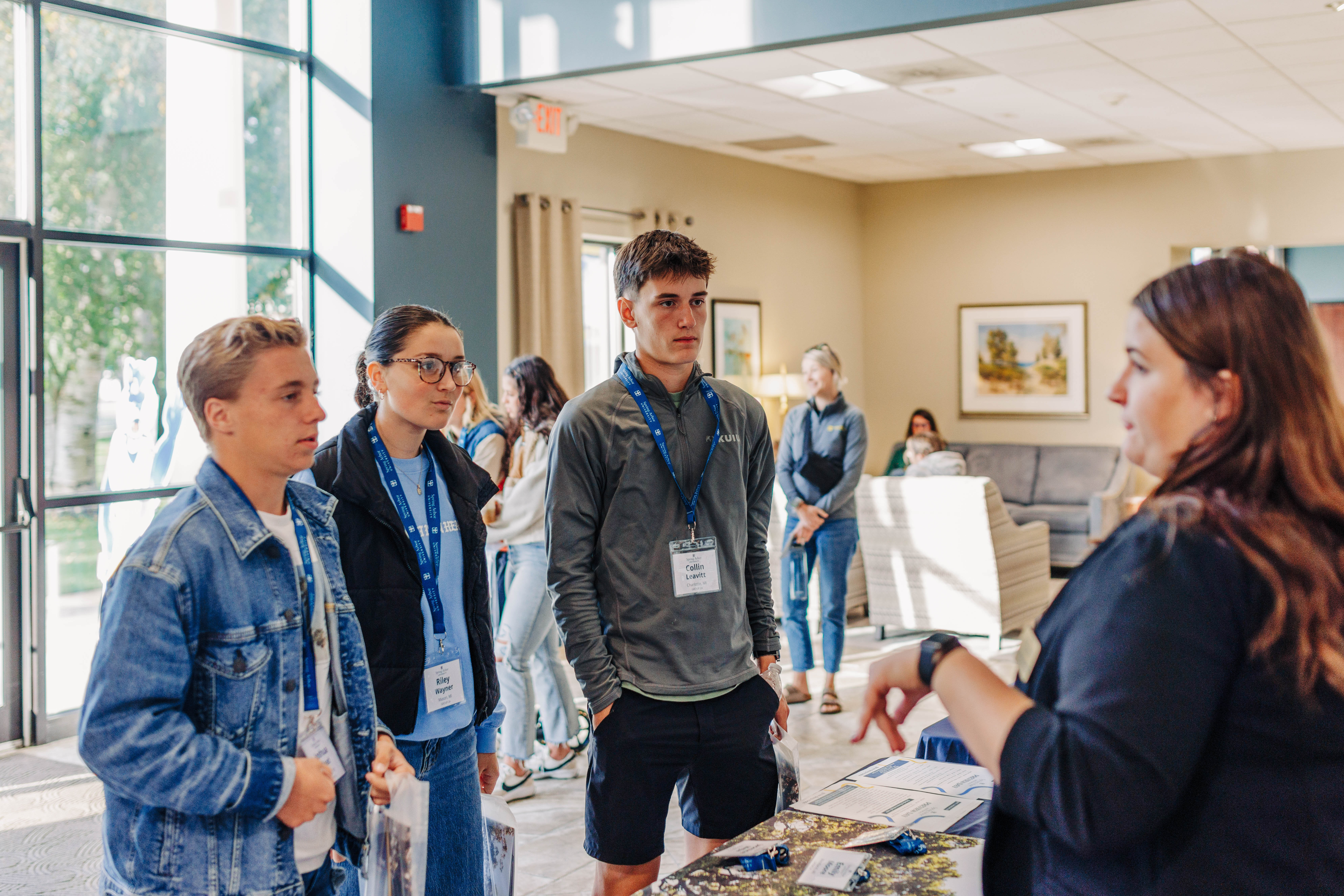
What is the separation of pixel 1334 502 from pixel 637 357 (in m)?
1.38

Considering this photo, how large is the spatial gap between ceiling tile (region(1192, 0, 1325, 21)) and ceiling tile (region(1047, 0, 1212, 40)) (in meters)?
0.06

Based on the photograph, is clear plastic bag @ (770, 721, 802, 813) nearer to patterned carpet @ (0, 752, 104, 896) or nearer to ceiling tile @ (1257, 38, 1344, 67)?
patterned carpet @ (0, 752, 104, 896)

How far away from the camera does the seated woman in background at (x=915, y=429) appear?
9.82 metres

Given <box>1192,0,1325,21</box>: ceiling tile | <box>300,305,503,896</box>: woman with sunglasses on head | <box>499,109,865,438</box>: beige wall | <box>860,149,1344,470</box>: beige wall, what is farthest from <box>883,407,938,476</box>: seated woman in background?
<box>300,305,503,896</box>: woman with sunglasses on head

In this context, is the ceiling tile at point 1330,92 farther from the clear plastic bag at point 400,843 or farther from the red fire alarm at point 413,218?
the clear plastic bag at point 400,843

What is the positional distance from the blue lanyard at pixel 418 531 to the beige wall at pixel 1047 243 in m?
8.29

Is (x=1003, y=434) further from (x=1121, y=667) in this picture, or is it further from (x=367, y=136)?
(x=1121, y=667)

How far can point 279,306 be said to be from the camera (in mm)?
5949

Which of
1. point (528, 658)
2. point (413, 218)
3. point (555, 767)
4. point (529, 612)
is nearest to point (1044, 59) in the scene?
point (413, 218)

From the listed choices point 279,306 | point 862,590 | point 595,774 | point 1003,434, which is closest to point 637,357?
point 595,774

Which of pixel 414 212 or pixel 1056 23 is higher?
pixel 1056 23

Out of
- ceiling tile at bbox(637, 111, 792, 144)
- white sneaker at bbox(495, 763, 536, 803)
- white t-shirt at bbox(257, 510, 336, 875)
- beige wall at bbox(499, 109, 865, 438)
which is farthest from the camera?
ceiling tile at bbox(637, 111, 792, 144)

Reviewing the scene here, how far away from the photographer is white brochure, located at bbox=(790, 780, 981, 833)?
179cm

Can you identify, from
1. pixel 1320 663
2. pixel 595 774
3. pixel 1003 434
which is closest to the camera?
pixel 1320 663
